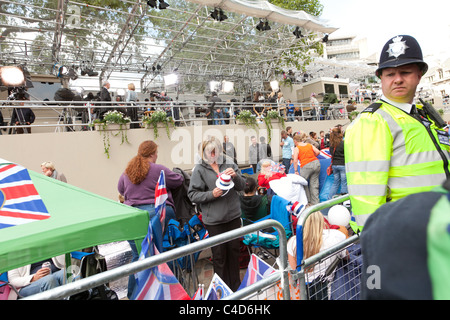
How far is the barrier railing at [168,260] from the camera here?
3.59 ft

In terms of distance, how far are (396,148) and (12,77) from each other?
37.9 feet

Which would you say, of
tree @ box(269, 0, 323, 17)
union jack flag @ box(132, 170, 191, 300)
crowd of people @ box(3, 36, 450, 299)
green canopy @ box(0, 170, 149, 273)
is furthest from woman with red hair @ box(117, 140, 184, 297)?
tree @ box(269, 0, 323, 17)

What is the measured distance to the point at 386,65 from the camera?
1.57 meters

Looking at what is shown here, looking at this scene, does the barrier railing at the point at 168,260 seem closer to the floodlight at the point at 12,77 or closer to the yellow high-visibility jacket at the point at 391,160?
the yellow high-visibility jacket at the point at 391,160

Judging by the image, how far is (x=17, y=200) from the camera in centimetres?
176

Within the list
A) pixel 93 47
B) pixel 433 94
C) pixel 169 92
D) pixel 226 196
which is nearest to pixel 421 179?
pixel 226 196

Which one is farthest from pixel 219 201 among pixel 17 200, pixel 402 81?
pixel 402 81

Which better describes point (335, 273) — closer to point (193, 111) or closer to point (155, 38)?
point (193, 111)

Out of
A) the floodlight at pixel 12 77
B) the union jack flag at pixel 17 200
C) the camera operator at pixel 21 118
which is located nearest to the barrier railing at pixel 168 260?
the union jack flag at pixel 17 200

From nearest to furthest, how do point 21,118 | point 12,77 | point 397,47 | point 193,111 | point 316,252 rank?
1. point 397,47
2. point 316,252
3. point 21,118
4. point 12,77
5. point 193,111

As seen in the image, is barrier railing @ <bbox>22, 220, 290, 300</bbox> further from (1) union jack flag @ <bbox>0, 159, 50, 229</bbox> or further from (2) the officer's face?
(2) the officer's face

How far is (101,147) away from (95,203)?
5507 millimetres

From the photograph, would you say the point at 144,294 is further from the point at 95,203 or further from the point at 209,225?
the point at 209,225

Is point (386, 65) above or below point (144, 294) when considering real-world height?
above
